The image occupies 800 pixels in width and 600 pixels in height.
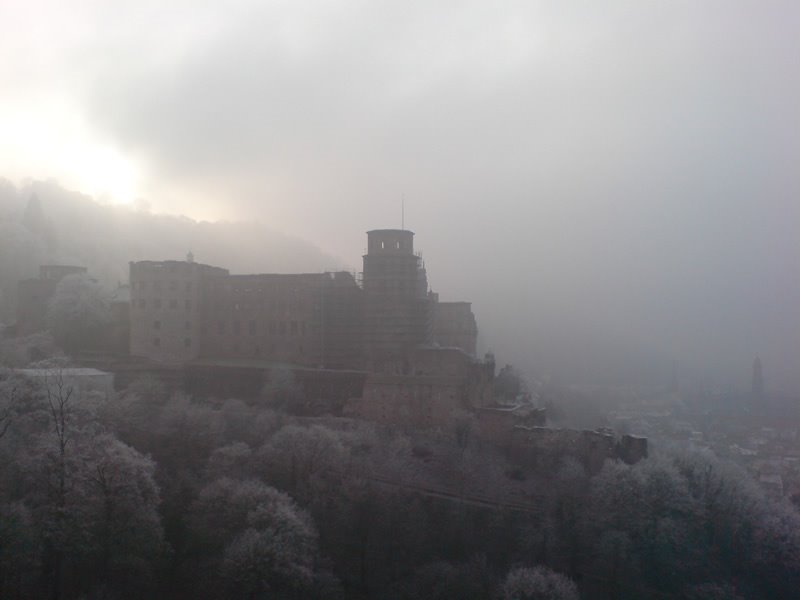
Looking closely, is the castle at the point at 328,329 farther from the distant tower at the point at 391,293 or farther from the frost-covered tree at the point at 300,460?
the frost-covered tree at the point at 300,460

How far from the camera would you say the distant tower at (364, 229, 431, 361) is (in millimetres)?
42031

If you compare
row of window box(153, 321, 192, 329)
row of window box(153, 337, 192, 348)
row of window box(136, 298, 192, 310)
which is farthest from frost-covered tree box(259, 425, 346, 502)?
row of window box(136, 298, 192, 310)

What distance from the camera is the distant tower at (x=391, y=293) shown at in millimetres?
42031

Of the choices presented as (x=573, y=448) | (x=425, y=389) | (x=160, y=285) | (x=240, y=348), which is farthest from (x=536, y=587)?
(x=160, y=285)

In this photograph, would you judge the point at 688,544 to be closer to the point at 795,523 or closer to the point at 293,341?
the point at 795,523

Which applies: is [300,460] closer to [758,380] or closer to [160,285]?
[160,285]

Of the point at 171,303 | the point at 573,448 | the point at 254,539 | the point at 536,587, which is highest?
the point at 171,303

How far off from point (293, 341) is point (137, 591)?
67.9 ft

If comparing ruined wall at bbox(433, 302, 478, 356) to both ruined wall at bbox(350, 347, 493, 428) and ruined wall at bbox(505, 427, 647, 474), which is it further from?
ruined wall at bbox(505, 427, 647, 474)

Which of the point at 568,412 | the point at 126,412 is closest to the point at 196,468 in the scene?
the point at 126,412

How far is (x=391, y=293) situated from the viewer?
Answer: 42250 millimetres

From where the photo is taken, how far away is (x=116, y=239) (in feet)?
287

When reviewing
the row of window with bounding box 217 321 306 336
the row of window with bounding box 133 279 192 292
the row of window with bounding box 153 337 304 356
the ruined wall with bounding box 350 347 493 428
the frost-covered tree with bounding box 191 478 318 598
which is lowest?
the frost-covered tree with bounding box 191 478 318 598

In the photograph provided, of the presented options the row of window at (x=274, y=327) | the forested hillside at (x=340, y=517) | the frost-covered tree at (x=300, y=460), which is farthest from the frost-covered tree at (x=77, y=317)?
the frost-covered tree at (x=300, y=460)
